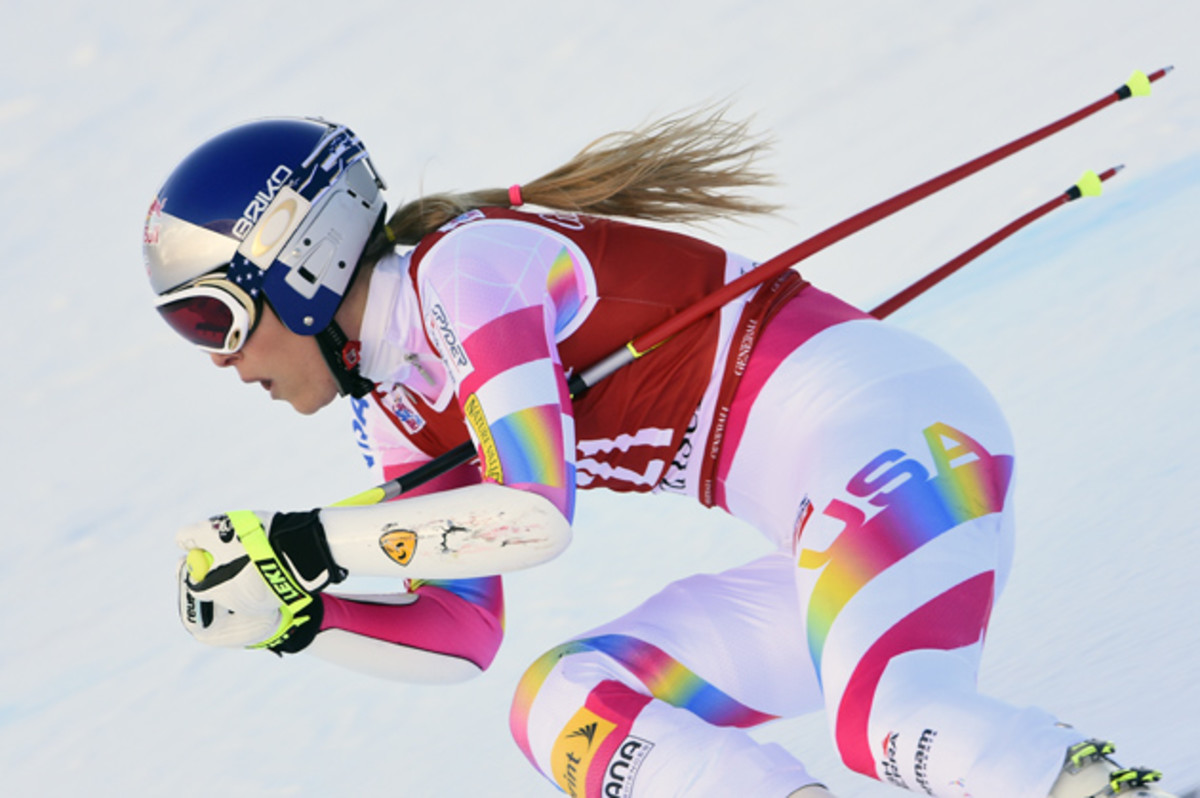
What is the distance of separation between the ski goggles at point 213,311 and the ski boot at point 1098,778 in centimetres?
150

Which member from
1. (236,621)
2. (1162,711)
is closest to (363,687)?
(236,621)

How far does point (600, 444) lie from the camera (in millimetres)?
2623

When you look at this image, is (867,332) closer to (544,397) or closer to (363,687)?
(544,397)

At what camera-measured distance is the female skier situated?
2127mm

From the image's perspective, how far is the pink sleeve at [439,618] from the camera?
106 inches

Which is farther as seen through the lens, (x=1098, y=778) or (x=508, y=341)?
(x=508, y=341)

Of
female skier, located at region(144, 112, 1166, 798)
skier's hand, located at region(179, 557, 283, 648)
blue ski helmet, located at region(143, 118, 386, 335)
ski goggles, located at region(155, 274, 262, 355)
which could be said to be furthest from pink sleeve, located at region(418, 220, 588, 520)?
skier's hand, located at region(179, 557, 283, 648)

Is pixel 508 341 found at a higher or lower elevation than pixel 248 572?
higher

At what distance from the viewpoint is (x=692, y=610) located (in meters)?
2.56

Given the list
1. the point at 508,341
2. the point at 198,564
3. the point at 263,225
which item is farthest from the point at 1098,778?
the point at 263,225

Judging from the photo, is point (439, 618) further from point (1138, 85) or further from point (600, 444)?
point (1138, 85)

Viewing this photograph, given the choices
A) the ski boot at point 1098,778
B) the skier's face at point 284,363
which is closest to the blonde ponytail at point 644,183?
the skier's face at point 284,363

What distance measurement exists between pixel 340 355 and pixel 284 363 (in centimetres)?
10

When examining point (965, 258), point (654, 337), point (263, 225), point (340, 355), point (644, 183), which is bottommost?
point (965, 258)
